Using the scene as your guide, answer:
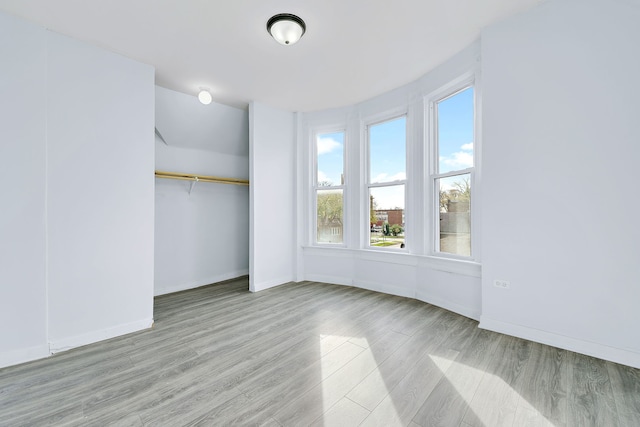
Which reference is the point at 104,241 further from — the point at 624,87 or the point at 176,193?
the point at 624,87

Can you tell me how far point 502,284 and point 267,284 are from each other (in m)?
3.05

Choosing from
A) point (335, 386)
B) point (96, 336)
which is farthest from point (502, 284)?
point (96, 336)

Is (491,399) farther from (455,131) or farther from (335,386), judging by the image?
(455,131)

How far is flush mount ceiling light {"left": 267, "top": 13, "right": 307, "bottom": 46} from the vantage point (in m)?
2.22

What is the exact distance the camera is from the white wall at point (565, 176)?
1976 millimetres

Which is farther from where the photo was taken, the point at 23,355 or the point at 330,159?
the point at 330,159

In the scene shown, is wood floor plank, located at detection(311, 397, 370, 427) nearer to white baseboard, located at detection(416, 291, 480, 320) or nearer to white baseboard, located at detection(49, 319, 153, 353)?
white baseboard, located at detection(416, 291, 480, 320)

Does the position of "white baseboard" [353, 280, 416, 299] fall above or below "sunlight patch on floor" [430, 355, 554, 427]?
above

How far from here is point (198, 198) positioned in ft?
14.1

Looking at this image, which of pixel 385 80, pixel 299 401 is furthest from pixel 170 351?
pixel 385 80

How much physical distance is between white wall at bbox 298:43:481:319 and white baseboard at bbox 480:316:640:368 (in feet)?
0.80

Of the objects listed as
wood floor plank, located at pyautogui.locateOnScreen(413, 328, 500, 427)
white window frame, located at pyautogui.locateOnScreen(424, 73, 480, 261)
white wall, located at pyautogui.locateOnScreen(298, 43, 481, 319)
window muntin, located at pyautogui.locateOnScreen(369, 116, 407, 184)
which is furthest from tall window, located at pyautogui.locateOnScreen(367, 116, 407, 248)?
wood floor plank, located at pyautogui.locateOnScreen(413, 328, 500, 427)

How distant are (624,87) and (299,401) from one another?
3234 millimetres

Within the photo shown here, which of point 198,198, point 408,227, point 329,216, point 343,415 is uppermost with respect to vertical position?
point 198,198
